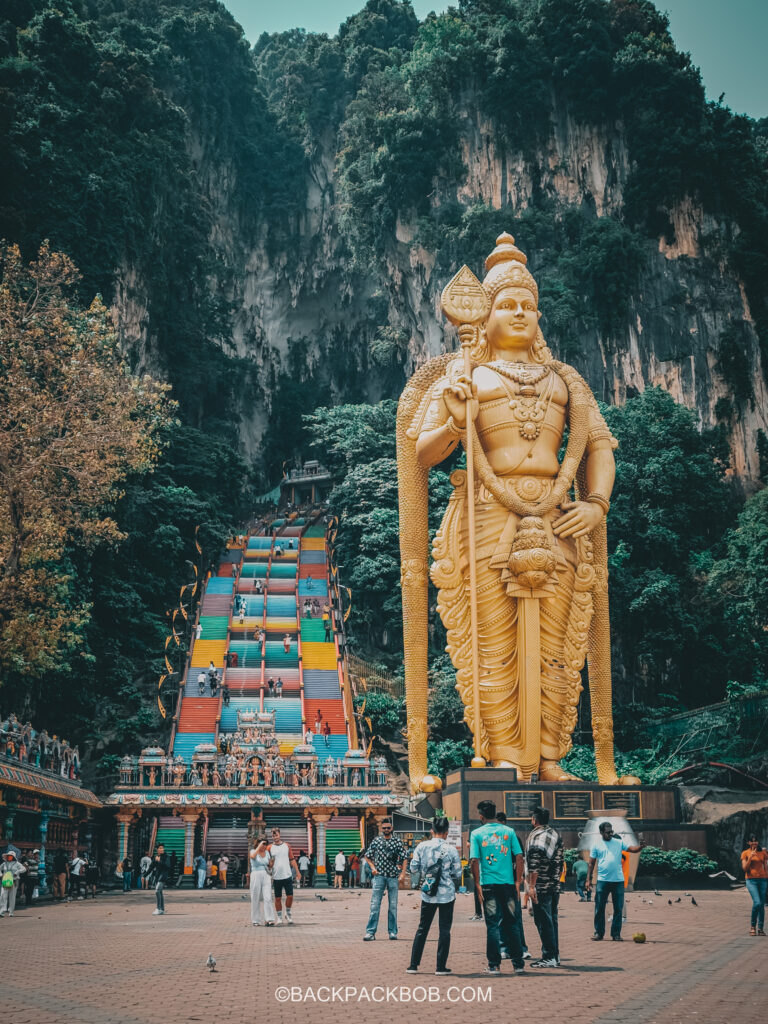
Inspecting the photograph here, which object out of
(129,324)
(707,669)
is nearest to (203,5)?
(129,324)

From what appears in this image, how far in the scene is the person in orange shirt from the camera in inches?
283

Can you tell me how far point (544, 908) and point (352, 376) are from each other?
4412cm

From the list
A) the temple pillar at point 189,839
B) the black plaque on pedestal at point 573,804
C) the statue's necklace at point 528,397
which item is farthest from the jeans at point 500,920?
the temple pillar at point 189,839

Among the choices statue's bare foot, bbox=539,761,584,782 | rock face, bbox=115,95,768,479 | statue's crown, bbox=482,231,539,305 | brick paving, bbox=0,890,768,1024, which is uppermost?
rock face, bbox=115,95,768,479

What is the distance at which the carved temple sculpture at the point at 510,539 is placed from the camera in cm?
1208

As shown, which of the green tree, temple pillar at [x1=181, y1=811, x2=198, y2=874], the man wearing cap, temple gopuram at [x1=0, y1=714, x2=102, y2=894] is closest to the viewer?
the man wearing cap

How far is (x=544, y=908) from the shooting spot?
5559 mm

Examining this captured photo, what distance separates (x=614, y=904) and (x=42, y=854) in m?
10.3

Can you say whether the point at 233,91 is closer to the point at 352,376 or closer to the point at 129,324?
the point at 352,376

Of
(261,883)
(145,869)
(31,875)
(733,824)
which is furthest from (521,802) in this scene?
(145,869)

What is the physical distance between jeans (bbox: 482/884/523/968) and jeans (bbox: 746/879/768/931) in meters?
2.51

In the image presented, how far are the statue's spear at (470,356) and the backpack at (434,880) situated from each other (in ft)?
19.9

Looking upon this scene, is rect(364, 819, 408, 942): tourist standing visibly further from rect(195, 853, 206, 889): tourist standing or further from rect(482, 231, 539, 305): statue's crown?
rect(195, 853, 206, 889): tourist standing

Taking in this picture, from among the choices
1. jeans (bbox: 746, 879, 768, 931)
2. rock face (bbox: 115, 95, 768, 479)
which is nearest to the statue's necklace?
jeans (bbox: 746, 879, 768, 931)
